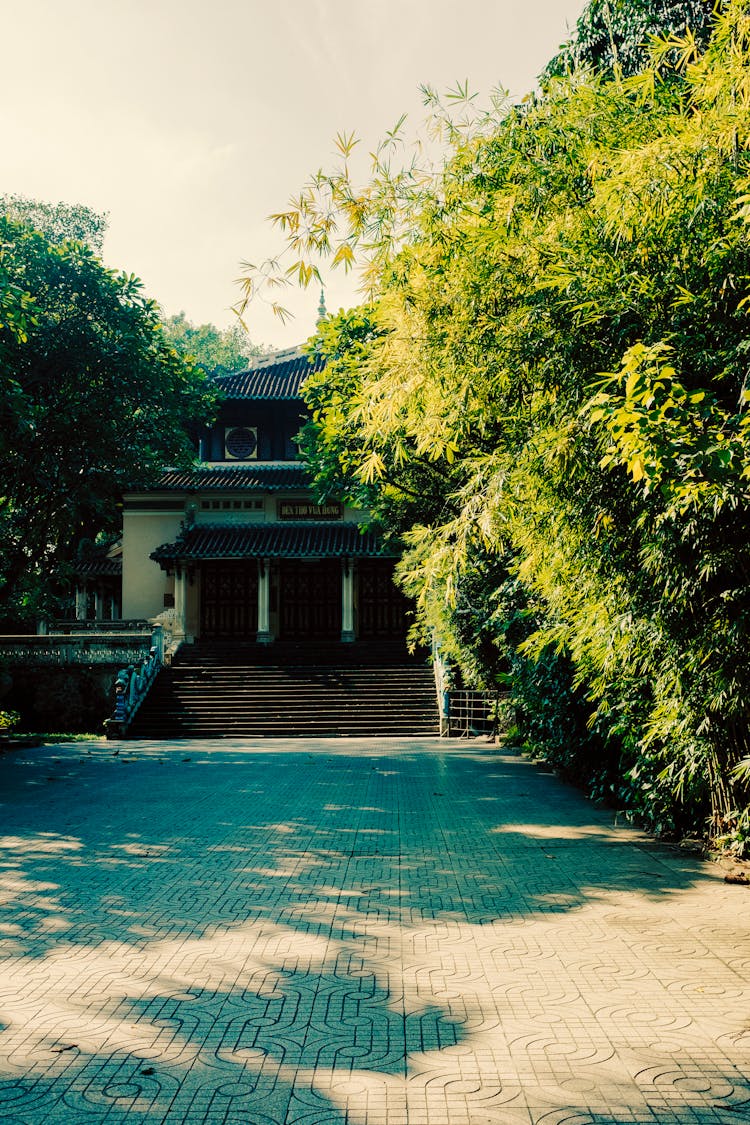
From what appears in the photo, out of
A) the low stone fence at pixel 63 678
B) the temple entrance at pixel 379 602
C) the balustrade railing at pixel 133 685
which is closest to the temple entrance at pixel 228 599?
the temple entrance at pixel 379 602

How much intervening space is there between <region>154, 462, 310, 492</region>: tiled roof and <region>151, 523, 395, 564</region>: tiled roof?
4.51 feet

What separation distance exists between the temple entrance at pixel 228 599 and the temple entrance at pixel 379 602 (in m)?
3.55

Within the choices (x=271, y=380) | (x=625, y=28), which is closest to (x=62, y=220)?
(x=271, y=380)

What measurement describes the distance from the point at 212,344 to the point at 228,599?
39062mm

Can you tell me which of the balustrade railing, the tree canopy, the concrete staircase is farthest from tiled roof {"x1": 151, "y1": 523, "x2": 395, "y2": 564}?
the tree canopy

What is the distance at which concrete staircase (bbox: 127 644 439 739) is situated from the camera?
65.9 ft

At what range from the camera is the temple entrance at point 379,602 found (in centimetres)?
2822

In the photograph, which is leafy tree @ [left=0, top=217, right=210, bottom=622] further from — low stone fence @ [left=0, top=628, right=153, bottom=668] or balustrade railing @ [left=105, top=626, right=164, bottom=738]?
low stone fence @ [left=0, top=628, right=153, bottom=668]

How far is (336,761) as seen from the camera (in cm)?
1384

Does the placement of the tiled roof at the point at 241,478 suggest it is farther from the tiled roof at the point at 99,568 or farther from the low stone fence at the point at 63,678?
the low stone fence at the point at 63,678

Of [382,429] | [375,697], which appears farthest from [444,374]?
[375,697]

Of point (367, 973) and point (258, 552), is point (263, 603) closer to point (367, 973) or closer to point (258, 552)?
point (258, 552)

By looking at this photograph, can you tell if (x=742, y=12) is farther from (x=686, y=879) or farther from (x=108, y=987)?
(x=108, y=987)

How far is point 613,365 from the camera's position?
525cm
